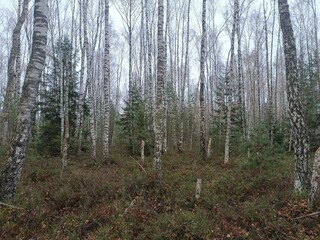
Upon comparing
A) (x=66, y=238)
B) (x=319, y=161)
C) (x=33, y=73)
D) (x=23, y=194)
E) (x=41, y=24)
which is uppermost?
(x=41, y=24)

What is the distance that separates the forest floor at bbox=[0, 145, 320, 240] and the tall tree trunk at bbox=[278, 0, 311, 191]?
0.52 metres

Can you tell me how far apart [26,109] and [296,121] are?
21.5 ft

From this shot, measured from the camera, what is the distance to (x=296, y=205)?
5.52 m

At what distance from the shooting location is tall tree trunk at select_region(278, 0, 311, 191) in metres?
6.23

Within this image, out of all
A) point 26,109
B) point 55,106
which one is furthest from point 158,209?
point 55,106

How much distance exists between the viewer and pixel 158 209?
6.28m

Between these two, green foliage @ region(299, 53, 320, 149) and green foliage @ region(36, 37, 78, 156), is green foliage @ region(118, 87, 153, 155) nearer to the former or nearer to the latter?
green foliage @ region(36, 37, 78, 156)

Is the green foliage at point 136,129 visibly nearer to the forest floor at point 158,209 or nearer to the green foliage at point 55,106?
the green foliage at point 55,106

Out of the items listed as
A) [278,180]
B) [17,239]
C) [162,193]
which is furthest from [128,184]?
[278,180]

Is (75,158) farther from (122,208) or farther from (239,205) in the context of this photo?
(239,205)

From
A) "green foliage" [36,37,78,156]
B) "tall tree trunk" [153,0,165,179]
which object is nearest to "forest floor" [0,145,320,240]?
"tall tree trunk" [153,0,165,179]

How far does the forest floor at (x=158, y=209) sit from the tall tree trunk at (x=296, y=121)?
52 cm

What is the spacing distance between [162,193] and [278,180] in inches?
143

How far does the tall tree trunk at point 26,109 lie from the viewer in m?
5.86
